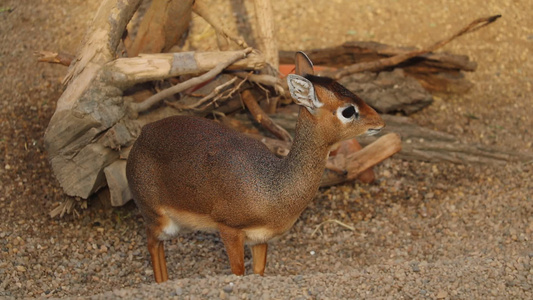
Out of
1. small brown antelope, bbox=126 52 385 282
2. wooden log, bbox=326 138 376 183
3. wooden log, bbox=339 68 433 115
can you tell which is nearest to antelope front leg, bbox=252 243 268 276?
small brown antelope, bbox=126 52 385 282

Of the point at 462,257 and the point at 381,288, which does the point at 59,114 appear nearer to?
the point at 381,288

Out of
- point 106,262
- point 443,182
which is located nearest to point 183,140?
point 106,262

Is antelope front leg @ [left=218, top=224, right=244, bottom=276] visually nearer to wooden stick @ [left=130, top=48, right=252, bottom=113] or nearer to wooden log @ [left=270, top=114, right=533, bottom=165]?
wooden stick @ [left=130, top=48, right=252, bottom=113]

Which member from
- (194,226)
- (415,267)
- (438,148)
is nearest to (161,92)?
(194,226)

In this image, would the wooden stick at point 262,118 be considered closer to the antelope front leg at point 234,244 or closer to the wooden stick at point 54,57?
the wooden stick at point 54,57

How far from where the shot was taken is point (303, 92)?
14.6 ft

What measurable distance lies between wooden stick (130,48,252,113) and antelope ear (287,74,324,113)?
5.19 feet

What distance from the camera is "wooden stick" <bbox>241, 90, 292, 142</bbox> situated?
258 inches

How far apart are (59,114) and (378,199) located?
122 inches

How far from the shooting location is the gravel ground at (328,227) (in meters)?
4.57

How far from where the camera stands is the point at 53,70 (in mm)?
7973

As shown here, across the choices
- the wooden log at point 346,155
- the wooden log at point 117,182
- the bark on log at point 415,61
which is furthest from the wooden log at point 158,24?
the wooden log at point 346,155

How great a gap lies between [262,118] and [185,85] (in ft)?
3.01

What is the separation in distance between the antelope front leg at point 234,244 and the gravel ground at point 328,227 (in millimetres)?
249
